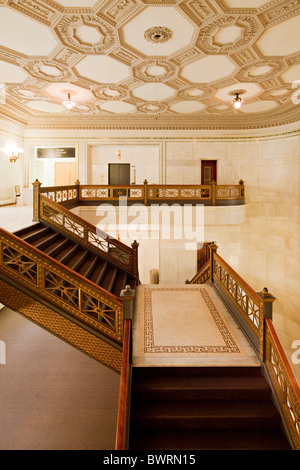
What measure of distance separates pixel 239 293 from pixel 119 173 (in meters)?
8.90

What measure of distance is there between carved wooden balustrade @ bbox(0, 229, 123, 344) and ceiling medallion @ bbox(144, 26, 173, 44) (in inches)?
184

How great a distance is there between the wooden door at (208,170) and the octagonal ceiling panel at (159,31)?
667 centimetres

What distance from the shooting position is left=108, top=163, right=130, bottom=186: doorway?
1323 centimetres

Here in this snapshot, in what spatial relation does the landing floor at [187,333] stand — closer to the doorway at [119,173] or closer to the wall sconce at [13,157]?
the doorway at [119,173]

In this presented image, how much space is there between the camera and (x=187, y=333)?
5.30 m

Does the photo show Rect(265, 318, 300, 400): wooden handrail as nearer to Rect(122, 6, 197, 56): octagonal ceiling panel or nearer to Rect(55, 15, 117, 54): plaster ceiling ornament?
Rect(122, 6, 197, 56): octagonal ceiling panel

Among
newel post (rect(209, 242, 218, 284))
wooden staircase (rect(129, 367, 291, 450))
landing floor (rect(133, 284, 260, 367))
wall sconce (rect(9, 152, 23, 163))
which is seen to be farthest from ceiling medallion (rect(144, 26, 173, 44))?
wall sconce (rect(9, 152, 23, 163))

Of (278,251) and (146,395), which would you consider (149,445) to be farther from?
(278,251)

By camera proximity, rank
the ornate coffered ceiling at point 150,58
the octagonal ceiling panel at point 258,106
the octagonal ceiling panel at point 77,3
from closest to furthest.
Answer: the octagonal ceiling panel at point 77,3 → the ornate coffered ceiling at point 150,58 → the octagonal ceiling panel at point 258,106

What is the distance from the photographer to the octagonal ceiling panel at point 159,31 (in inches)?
209

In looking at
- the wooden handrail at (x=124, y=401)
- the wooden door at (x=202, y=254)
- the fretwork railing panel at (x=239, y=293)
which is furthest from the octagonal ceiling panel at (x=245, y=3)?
the wooden door at (x=202, y=254)

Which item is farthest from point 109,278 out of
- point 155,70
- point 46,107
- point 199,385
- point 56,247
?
point 46,107

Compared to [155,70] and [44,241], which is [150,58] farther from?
[44,241]

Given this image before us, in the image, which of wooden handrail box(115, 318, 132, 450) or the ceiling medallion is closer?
wooden handrail box(115, 318, 132, 450)
